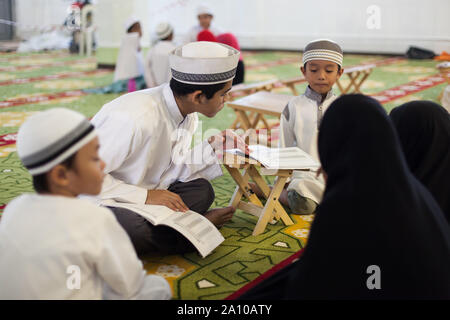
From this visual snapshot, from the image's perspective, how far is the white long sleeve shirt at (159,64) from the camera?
5418 millimetres

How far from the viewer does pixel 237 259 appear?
2.18 meters

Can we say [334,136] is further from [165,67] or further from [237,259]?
[165,67]

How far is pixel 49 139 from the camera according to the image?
1.32 m

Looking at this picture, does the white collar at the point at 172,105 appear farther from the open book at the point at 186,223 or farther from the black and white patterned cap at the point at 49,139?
the black and white patterned cap at the point at 49,139

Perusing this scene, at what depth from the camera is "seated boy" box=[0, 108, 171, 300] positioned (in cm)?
130

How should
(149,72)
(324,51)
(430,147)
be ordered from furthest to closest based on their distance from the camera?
(149,72) < (324,51) < (430,147)

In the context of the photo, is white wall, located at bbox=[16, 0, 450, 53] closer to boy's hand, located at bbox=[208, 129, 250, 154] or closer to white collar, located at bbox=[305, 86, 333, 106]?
white collar, located at bbox=[305, 86, 333, 106]

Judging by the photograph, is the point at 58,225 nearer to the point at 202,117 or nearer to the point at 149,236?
the point at 149,236

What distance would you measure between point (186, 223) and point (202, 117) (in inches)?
118

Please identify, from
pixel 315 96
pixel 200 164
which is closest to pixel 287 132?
pixel 315 96

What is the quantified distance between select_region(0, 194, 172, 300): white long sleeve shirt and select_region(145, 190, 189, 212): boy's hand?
2.46 feet

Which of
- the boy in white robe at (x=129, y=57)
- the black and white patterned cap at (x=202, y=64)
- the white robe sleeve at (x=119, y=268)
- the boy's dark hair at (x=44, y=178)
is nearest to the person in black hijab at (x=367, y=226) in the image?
the white robe sleeve at (x=119, y=268)

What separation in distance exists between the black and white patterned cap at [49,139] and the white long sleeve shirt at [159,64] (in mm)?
4066

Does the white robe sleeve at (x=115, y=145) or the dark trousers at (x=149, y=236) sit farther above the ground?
the white robe sleeve at (x=115, y=145)
